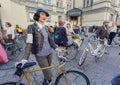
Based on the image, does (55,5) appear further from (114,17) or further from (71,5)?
(114,17)

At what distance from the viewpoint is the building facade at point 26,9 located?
39.0ft

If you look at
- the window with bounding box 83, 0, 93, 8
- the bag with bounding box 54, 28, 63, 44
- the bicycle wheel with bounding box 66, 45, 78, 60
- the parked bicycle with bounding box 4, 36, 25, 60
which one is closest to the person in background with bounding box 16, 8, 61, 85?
the bag with bounding box 54, 28, 63, 44

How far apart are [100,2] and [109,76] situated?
18.6 meters

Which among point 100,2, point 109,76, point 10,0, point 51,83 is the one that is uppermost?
point 100,2

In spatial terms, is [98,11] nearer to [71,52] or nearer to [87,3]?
[87,3]

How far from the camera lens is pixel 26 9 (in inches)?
651

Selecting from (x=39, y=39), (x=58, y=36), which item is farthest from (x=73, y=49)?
(x=39, y=39)

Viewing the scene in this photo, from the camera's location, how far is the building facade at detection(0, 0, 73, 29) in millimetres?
11883

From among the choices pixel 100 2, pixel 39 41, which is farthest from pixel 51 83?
pixel 100 2

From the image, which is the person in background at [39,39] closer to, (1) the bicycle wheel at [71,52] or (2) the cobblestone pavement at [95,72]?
(2) the cobblestone pavement at [95,72]

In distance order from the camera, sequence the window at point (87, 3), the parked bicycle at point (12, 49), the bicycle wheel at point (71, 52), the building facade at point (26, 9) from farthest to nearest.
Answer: the window at point (87, 3) < the building facade at point (26, 9) < the parked bicycle at point (12, 49) < the bicycle wheel at point (71, 52)

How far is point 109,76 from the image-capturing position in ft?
11.6

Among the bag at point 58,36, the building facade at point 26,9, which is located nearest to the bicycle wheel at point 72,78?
the bag at point 58,36

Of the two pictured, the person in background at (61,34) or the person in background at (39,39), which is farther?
the person in background at (61,34)
